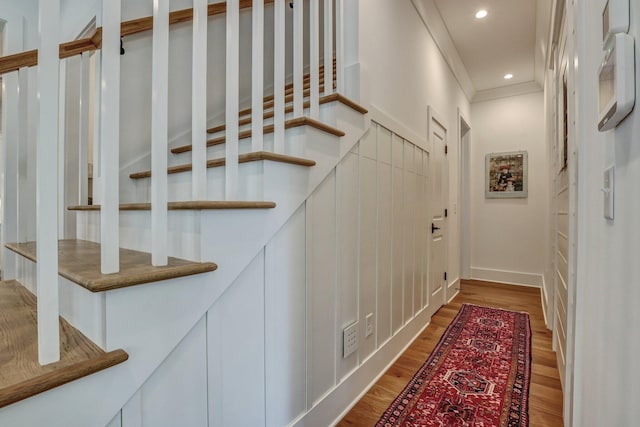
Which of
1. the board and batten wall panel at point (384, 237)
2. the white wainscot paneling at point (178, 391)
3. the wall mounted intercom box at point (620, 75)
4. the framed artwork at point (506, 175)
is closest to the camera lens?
the wall mounted intercom box at point (620, 75)

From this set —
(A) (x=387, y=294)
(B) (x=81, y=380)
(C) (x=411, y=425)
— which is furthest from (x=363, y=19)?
(C) (x=411, y=425)

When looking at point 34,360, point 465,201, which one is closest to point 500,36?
point 465,201

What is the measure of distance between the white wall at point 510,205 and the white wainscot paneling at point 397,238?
9.23ft

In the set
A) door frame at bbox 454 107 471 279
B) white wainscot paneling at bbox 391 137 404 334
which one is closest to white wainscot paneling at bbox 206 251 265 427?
white wainscot paneling at bbox 391 137 404 334

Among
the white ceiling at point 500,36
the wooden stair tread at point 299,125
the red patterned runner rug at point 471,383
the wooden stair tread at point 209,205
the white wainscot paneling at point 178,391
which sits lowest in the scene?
the red patterned runner rug at point 471,383

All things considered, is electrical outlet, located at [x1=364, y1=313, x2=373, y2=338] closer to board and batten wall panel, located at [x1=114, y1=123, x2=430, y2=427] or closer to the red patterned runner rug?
board and batten wall panel, located at [x1=114, y1=123, x2=430, y2=427]

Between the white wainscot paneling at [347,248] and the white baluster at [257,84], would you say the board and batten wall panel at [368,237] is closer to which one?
the white wainscot paneling at [347,248]

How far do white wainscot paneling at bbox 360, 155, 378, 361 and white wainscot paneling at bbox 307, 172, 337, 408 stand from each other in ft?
0.95

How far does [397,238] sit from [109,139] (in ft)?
5.93

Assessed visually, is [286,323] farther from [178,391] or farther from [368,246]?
[368,246]

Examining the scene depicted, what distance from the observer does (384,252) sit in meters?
1.97

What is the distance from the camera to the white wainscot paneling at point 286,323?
1.13 m

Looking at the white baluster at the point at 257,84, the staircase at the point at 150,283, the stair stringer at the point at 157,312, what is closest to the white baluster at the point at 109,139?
the staircase at the point at 150,283

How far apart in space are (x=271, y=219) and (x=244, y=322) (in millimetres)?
369
